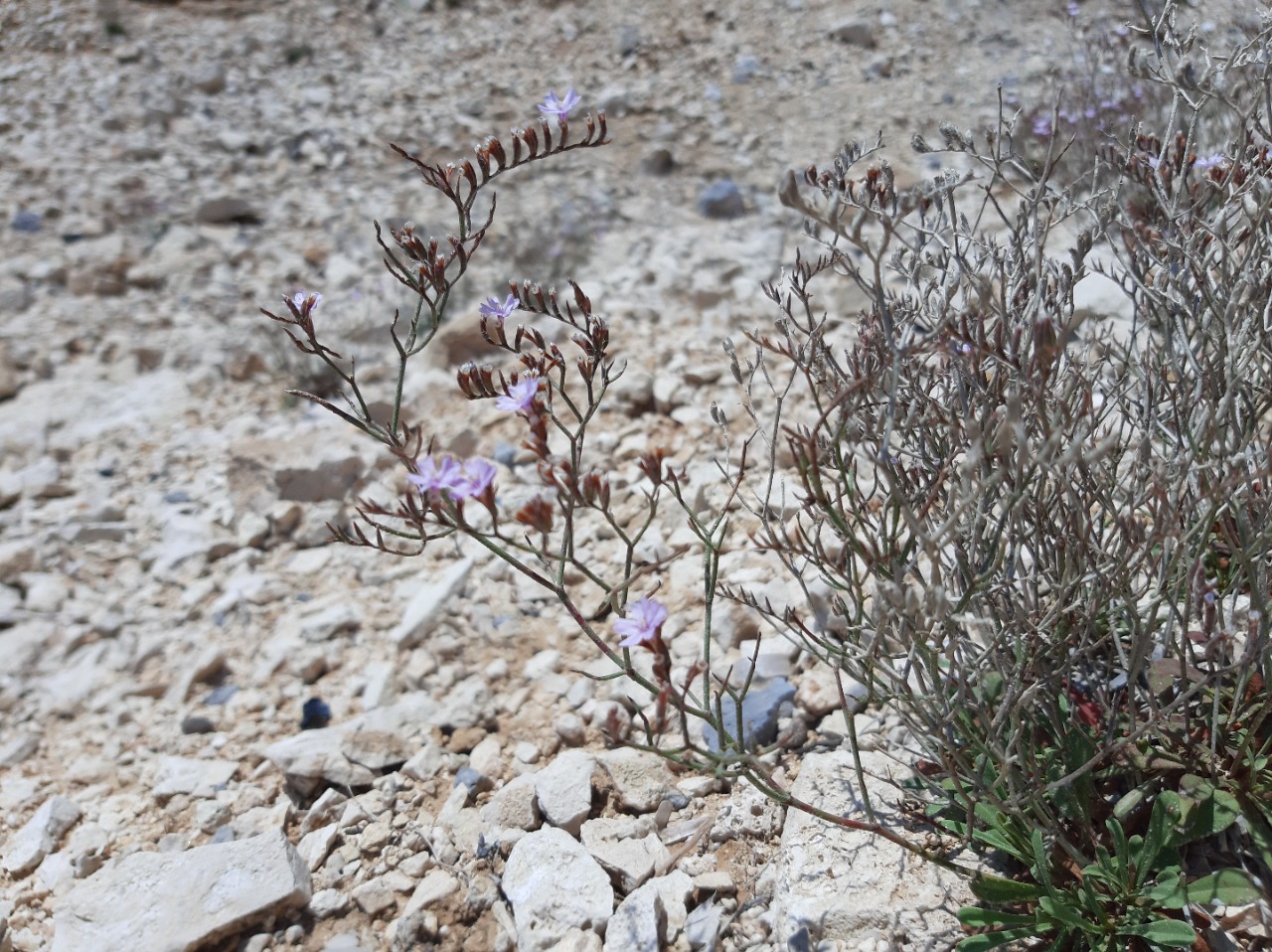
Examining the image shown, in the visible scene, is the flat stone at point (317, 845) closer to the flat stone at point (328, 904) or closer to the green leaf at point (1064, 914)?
the flat stone at point (328, 904)

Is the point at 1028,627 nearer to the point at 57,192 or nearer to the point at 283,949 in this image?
the point at 283,949

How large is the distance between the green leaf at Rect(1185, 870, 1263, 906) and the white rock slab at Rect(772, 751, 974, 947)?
0.40m

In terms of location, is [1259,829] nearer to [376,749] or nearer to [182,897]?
[376,749]

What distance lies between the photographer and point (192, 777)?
9.34 ft

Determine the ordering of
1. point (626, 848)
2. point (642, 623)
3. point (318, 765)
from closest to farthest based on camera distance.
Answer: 1. point (642, 623)
2. point (626, 848)
3. point (318, 765)

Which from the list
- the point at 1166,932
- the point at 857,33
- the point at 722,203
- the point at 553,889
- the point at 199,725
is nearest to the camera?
the point at 1166,932

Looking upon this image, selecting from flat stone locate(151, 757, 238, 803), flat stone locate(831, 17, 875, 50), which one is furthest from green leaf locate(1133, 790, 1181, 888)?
flat stone locate(831, 17, 875, 50)

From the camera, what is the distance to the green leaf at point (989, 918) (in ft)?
5.64

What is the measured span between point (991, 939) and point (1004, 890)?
0.29 ft

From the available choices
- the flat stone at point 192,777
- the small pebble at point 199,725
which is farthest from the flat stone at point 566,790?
the small pebble at point 199,725

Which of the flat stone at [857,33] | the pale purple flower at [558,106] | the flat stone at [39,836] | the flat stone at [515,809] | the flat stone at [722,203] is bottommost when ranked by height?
the flat stone at [39,836]

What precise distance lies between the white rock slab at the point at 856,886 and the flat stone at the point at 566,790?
1.66 feet

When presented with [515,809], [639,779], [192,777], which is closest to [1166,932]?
[639,779]

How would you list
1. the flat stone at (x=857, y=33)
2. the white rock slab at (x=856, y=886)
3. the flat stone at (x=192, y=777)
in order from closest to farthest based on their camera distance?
the white rock slab at (x=856, y=886)
the flat stone at (x=192, y=777)
the flat stone at (x=857, y=33)
